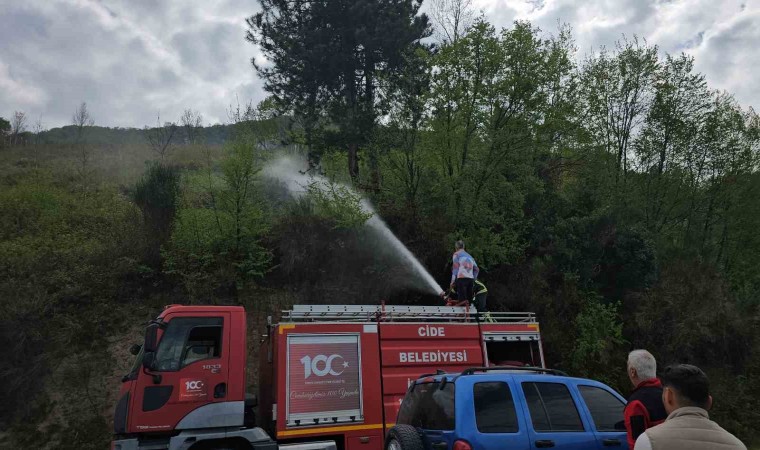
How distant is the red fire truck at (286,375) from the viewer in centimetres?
733

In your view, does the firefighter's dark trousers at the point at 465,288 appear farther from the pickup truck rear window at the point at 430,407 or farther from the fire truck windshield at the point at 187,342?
the fire truck windshield at the point at 187,342

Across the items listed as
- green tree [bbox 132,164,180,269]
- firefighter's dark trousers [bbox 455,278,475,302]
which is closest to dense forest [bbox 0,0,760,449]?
green tree [bbox 132,164,180,269]

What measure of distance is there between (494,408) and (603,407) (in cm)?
155

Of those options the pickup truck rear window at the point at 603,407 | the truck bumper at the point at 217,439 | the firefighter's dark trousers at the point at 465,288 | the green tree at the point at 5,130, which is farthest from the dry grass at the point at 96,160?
the pickup truck rear window at the point at 603,407

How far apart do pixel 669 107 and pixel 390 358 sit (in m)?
20.0

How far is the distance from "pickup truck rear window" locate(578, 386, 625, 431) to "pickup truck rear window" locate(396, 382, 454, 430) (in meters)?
1.72

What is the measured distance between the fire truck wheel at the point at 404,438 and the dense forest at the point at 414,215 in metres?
8.57

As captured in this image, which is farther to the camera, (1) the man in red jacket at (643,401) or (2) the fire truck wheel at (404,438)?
(2) the fire truck wheel at (404,438)

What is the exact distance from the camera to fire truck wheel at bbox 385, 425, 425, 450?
17.7ft

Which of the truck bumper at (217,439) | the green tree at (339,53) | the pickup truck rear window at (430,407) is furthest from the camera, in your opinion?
the green tree at (339,53)

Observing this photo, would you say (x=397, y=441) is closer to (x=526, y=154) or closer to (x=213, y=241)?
(x=213, y=241)

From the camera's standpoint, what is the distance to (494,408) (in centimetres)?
549

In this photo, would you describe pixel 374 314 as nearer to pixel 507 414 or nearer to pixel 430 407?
pixel 430 407

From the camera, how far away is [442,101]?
A: 56.4 feet
